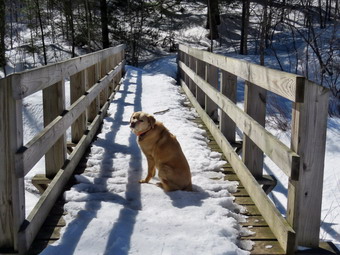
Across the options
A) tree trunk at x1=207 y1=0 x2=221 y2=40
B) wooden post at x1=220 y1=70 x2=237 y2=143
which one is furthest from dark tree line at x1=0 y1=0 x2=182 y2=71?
wooden post at x1=220 y1=70 x2=237 y2=143

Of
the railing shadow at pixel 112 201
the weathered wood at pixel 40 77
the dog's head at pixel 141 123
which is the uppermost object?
the weathered wood at pixel 40 77

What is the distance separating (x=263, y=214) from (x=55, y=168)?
196 cm

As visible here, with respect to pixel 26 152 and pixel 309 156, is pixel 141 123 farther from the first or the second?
pixel 309 156

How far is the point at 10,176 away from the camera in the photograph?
2641 millimetres

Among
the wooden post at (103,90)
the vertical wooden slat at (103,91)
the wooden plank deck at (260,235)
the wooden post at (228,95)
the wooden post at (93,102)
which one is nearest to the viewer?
the wooden plank deck at (260,235)

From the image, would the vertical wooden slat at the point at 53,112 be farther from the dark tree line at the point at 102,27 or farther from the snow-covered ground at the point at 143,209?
the dark tree line at the point at 102,27

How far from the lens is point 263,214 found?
3400 mm

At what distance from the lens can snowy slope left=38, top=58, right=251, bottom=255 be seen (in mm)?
2809

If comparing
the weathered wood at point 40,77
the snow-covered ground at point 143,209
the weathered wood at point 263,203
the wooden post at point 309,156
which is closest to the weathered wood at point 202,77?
the snow-covered ground at point 143,209

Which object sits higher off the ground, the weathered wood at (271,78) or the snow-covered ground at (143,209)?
the weathered wood at (271,78)

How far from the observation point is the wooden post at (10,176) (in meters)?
2.57

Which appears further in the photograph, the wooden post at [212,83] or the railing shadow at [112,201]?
the wooden post at [212,83]

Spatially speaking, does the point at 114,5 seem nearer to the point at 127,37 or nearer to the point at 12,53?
the point at 127,37

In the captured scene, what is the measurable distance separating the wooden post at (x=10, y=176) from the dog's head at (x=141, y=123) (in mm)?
1557
